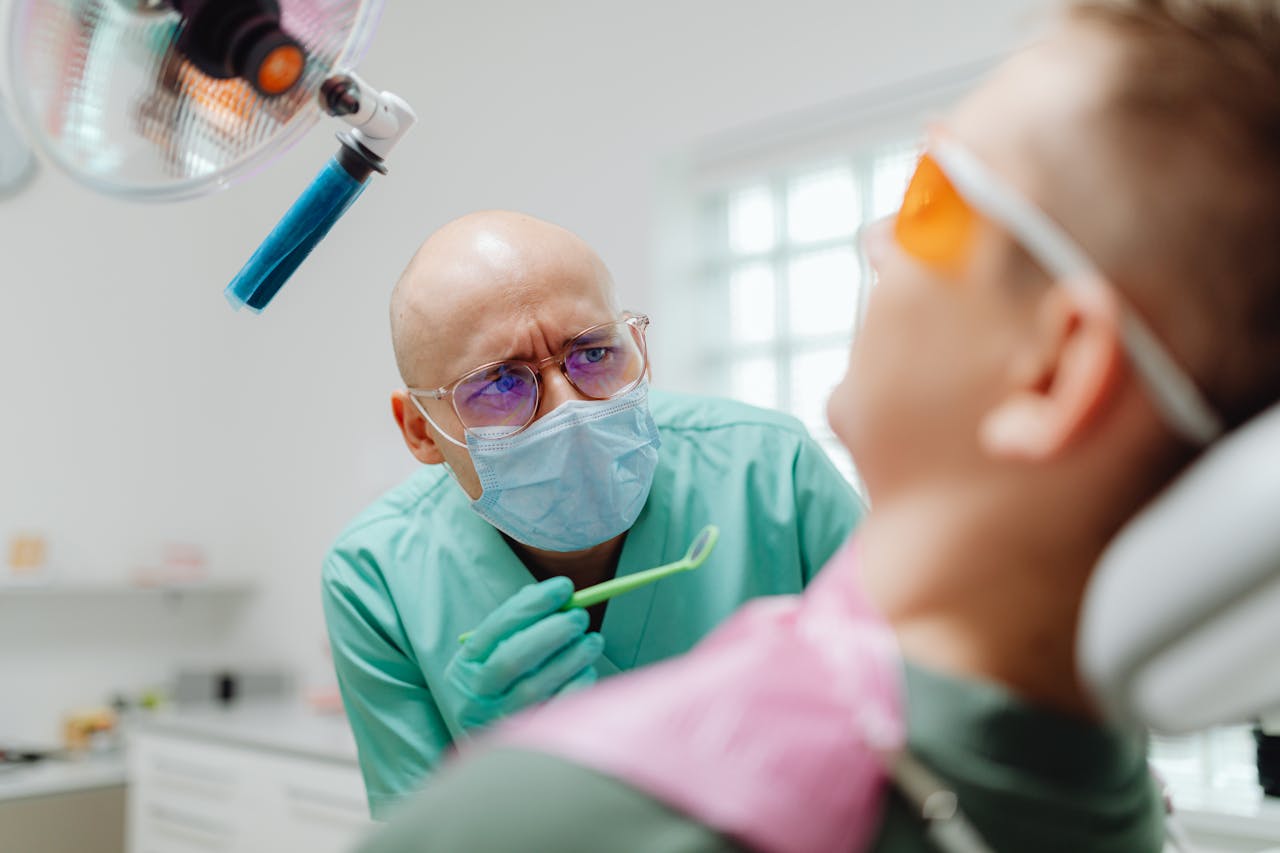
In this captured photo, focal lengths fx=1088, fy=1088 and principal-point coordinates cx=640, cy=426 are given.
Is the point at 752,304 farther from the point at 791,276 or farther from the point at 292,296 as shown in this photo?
the point at 292,296

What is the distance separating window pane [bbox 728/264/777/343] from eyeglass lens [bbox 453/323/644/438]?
6.56ft

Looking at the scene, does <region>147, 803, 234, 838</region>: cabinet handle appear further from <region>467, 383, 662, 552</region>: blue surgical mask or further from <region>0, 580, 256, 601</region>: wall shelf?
<region>467, 383, 662, 552</region>: blue surgical mask

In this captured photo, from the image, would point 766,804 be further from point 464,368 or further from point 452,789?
point 464,368

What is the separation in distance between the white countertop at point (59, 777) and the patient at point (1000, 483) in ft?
9.76

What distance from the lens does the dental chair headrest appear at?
1.57 ft

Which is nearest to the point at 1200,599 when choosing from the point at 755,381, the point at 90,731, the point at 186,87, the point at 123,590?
the point at 186,87

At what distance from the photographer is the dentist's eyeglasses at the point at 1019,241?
1.71 ft

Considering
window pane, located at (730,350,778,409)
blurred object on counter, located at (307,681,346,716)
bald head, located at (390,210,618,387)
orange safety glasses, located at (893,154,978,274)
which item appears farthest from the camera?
blurred object on counter, located at (307,681,346,716)

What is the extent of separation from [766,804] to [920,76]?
252 cm

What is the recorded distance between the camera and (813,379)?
3223mm

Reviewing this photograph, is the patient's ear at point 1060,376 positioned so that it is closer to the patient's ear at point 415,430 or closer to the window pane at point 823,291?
the patient's ear at point 415,430

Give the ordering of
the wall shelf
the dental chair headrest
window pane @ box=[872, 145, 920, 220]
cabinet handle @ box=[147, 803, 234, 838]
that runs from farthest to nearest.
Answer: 1. the wall shelf
2. cabinet handle @ box=[147, 803, 234, 838]
3. window pane @ box=[872, 145, 920, 220]
4. the dental chair headrest

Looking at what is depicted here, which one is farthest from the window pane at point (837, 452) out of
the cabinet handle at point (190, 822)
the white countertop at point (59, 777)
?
the white countertop at point (59, 777)

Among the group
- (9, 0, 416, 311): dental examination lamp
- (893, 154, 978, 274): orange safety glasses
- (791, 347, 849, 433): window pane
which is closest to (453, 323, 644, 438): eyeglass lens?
(9, 0, 416, 311): dental examination lamp
